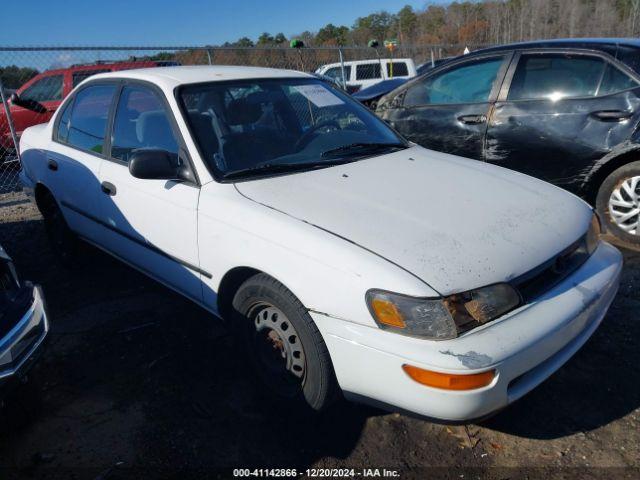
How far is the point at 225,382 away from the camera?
276cm

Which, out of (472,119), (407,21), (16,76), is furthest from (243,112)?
(407,21)

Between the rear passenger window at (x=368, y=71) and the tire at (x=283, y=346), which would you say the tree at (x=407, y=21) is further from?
the tire at (x=283, y=346)

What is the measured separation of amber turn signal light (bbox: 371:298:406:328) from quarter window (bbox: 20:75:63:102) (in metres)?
8.71

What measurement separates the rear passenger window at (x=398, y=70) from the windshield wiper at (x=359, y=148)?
1241 cm

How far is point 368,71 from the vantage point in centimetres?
1503

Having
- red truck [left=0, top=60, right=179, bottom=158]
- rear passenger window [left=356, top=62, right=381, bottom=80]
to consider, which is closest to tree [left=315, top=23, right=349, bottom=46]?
rear passenger window [left=356, top=62, right=381, bottom=80]

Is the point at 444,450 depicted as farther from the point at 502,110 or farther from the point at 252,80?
the point at 502,110

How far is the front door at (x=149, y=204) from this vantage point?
2.74m

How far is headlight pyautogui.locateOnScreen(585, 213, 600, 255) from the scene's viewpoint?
2488mm

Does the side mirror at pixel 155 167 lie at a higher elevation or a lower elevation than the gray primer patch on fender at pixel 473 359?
higher

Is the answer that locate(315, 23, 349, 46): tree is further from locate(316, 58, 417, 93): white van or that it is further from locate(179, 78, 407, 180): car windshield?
locate(179, 78, 407, 180): car windshield

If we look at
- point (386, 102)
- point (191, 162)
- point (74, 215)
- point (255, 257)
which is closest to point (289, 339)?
point (255, 257)

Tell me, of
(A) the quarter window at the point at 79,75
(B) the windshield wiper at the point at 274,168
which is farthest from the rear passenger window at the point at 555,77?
(A) the quarter window at the point at 79,75

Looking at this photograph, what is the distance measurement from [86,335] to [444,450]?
2.42 meters
